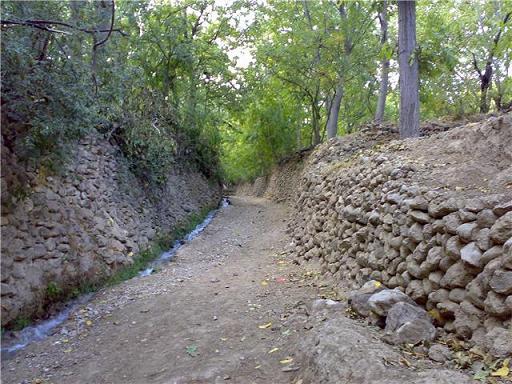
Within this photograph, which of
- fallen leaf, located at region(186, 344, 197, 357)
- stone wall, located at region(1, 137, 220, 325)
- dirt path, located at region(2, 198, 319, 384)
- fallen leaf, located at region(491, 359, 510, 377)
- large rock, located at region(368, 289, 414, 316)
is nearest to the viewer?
fallen leaf, located at region(491, 359, 510, 377)

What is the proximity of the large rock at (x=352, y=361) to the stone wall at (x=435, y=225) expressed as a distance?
58 centimetres

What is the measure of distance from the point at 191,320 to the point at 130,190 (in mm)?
4296

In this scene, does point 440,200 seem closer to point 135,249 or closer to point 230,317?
point 230,317

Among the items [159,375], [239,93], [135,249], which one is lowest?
[159,375]

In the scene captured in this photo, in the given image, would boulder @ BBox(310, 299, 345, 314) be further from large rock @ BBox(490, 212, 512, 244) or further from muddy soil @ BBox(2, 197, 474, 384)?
large rock @ BBox(490, 212, 512, 244)

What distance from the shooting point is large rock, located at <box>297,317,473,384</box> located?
248 cm

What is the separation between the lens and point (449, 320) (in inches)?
123

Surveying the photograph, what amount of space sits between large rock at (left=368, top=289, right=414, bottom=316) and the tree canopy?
12.7ft

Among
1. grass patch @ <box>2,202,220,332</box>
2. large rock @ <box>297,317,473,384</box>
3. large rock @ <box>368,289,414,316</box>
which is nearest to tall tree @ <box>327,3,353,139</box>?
grass patch @ <box>2,202,220,332</box>

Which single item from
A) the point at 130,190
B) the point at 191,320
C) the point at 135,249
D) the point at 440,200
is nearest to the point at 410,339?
the point at 440,200

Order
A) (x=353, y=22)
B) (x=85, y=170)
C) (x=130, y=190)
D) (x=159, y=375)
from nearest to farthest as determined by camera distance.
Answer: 1. (x=159, y=375)
2. (x=85, y=170)
3. (x=130, y=190)
4. (x=353, y=22)

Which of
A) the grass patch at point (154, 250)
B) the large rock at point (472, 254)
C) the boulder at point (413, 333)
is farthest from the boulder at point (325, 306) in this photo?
the grass patch at point (154, 250)

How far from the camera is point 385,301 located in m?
3.50

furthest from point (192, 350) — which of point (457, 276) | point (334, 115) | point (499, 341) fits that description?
point (334, 115)
